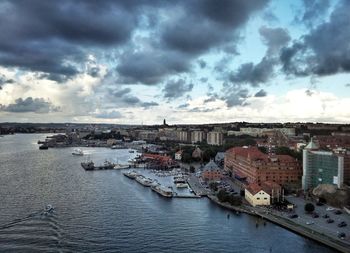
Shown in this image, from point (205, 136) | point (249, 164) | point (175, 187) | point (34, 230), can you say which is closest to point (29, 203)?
point (34, 230)

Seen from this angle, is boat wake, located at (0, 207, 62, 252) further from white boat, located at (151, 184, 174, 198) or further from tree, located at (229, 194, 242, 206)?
tree, located at (229, 194, 242, 206)

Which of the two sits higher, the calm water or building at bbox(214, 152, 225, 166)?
building at bbox(214, 152, 225, 166)

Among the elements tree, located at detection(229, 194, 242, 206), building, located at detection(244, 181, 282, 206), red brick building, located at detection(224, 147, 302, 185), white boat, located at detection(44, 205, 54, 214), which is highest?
red brick building, located at detection(224, 147, 302, 185)

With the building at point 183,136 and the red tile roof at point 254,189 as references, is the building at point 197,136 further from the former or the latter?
the red tile roof at point 254,189

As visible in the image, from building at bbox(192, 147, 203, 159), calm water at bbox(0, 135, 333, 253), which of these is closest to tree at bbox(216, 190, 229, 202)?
calm water at bbox(0, 135, 333, 253)

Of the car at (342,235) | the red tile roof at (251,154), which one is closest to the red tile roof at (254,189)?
the car at (342,235)

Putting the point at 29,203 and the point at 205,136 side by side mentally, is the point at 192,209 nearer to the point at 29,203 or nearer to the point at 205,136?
the point at 29,203

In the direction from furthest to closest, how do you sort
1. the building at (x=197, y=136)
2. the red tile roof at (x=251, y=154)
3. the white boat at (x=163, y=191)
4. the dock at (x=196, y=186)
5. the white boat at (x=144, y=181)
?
the building at (x=197, y=136)
the white boat at (x=144, y=181)
the red tile roof at (x=251, y=154)
the dock at (x=196, y=186)
the white boat at (x=163, y=191)

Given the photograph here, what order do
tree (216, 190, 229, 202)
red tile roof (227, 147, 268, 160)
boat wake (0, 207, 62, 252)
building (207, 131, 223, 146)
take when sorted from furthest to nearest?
building (207, 131, 223, 146), red tile roof (227, 147, 268, 160), tree (216, 190, 229, 202), boat wake (0, 207, 62, 252)
